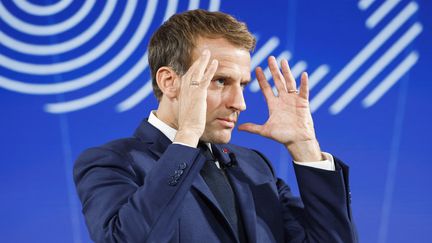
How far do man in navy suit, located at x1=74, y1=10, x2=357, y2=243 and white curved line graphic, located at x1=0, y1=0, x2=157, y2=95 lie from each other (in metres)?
0.93

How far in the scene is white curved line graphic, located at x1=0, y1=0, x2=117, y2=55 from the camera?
8.83 ft

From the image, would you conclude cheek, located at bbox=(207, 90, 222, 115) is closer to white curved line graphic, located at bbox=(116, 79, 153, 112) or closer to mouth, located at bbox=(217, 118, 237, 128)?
mouth, located at bbox=(217, 118, 237, 128)

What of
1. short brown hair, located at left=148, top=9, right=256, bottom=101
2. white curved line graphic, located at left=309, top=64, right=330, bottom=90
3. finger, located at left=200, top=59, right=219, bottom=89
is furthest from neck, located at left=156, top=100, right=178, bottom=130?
white curved line graphic, located at left=309, top=64, right=330, bottom=90

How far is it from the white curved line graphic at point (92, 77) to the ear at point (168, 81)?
100cm

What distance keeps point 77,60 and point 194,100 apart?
128 cm

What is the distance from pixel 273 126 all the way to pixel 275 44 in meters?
1.23

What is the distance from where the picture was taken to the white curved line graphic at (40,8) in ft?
8.87

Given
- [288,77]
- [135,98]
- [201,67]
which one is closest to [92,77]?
[135,98]

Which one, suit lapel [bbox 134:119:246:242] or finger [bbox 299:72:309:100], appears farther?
finger [bbox 299:72:309:100]

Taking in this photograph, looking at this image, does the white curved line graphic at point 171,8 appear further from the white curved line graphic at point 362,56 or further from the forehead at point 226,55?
the forehead at point 226,55

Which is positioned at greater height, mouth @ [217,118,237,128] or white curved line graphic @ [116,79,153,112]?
mouth @ [217,118,237,128]

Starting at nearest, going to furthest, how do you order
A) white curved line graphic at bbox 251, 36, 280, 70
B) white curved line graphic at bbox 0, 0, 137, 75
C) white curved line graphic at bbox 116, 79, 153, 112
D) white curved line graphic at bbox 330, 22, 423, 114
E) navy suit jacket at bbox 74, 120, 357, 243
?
navy suit jacket at bbox 74, 120, 357, 243 → white curved line graphic at bbox 0, 0, 137, 75 → white curved line graphic at bbox 116, 79, 153, 112 → white curved line graphic at bbox 251, 36, 280, 70 → white curved line graphic at bbox 330, 22, 423, 114

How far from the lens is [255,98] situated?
9.90 ft

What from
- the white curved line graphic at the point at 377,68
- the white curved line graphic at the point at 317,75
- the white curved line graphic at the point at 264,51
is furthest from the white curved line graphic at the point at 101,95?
the white curved line graphic at the point at 377,68
